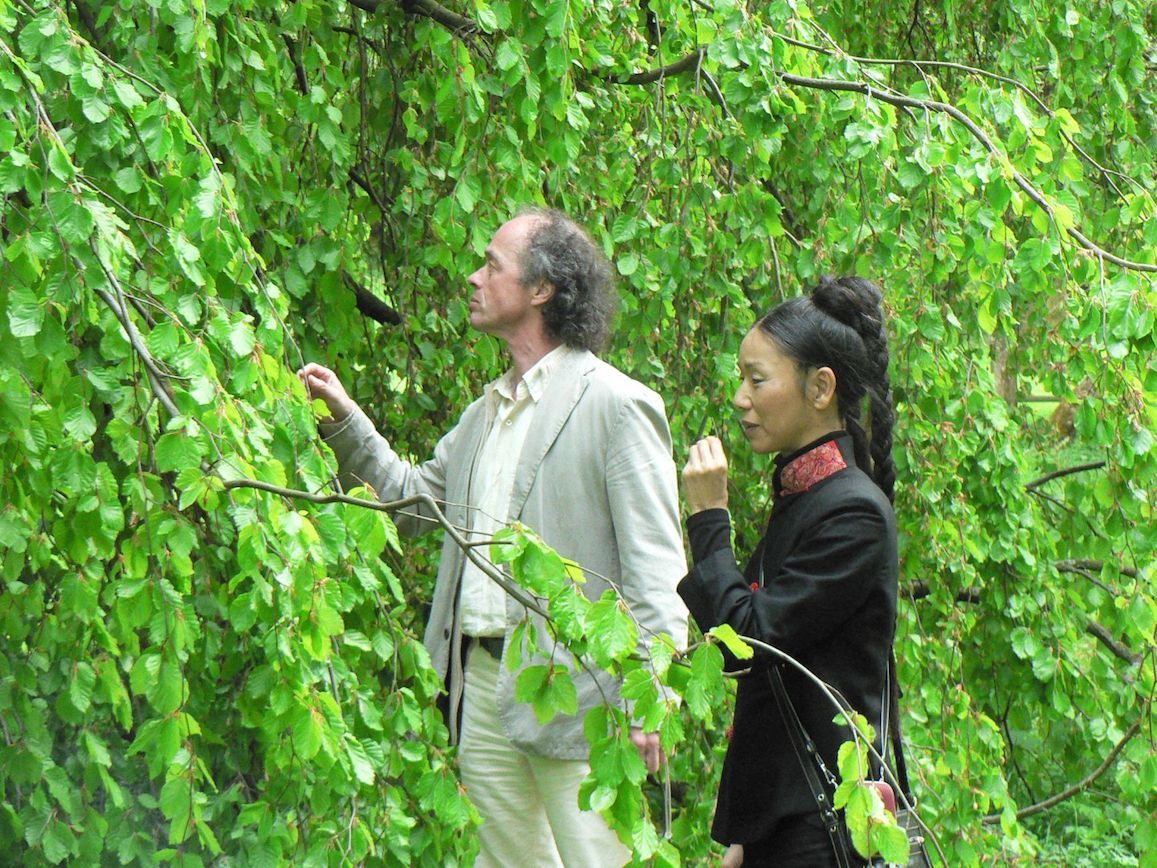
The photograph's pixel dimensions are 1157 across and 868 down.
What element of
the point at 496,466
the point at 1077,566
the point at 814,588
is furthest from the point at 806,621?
the point at 1077,566

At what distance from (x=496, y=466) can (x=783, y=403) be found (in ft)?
1.83

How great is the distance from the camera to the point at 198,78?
2199 millimetres

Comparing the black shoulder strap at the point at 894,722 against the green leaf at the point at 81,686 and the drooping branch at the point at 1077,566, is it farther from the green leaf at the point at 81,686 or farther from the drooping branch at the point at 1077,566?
the drooping branch at the point at 1077,566

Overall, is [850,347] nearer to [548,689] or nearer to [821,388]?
[821,388]

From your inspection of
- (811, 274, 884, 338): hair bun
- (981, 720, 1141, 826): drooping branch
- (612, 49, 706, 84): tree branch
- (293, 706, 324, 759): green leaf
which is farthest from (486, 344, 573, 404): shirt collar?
(981, 720, 1141, 826): drooping branch

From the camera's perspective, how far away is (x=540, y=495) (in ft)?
7.50

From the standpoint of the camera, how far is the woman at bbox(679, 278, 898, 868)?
1827mm

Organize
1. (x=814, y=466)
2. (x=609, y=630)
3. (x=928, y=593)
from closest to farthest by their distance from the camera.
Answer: (x=609, y=630)
(x=814, y=466)
(x=928, y=593)

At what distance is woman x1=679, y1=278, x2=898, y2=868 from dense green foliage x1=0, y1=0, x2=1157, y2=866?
1.16 ft

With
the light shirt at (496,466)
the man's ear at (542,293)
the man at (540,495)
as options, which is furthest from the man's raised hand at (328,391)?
the man's ear at (542,293)

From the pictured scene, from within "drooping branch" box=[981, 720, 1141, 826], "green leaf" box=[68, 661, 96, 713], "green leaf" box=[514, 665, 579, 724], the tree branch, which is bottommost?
"drooping branch" box=[981, 720, 1141, 826]

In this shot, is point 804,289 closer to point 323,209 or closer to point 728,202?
point 728,202

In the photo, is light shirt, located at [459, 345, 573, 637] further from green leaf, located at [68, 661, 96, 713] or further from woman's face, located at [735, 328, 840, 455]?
green leaf, located at [68, 661, 96, 713]

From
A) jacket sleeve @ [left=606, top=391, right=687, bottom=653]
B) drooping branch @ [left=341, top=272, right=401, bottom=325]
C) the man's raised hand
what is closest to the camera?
jacket sleeve @ [left=606, top=391, right=687, bottom=653]
